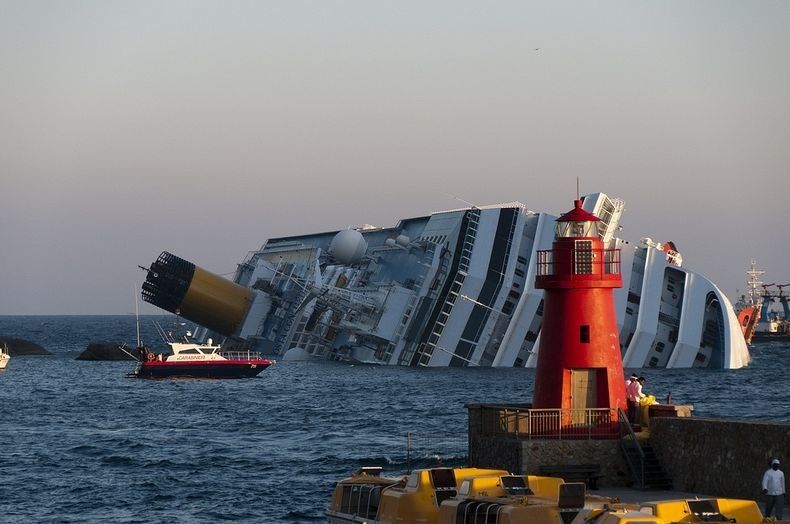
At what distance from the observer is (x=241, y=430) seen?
62.2 metres

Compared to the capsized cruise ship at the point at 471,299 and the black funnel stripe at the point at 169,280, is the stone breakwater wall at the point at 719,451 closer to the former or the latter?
the capsized cruise ship at the point at 471,299

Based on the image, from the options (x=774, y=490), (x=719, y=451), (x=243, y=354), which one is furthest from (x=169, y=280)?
(x=774, y=490)

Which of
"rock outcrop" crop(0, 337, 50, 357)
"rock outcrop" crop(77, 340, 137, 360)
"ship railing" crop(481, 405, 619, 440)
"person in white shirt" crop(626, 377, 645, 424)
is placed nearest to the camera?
"ship railing" crop(481, 405, 619, 440)

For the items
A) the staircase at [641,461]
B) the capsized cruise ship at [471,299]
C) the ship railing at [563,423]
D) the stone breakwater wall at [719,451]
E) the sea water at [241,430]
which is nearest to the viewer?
the stone breakwater wall at [719,451]

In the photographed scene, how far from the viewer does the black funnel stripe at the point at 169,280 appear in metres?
107

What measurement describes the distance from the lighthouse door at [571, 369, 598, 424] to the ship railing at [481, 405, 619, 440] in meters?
0.29

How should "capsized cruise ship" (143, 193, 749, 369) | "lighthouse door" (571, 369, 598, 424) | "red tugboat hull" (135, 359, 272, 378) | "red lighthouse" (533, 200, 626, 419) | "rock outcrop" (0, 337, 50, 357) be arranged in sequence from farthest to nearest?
"rock outcrop" (0, 337, 50, 357) → "red tugboat hull" (135, 359, 272, 378) → "capsized cruise ship" (143, 193, 749, 369) → "lighthouse door" (571, 369, 598, 424) → "red lighthouse" (533, 200, 626, 419)

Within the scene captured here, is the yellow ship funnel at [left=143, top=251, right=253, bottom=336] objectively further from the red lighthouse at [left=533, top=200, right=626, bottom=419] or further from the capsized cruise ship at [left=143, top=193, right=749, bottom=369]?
the red lighthouse at [left=533, top=200, right=626, bottom=419]

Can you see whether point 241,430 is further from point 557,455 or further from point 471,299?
point 557,455

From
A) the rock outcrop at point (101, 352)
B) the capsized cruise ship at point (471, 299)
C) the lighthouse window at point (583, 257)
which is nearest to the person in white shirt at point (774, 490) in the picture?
the lighthouse window at point (583, 257)

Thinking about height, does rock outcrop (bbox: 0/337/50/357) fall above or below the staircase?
above

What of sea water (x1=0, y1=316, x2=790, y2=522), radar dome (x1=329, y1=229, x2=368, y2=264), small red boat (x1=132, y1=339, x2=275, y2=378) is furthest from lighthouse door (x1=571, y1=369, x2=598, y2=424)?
radar dome (x1=329, y1=229, x2=368, y2=264)

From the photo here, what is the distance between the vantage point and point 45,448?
56.4 m

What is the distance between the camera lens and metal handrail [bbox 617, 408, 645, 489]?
3144cm
